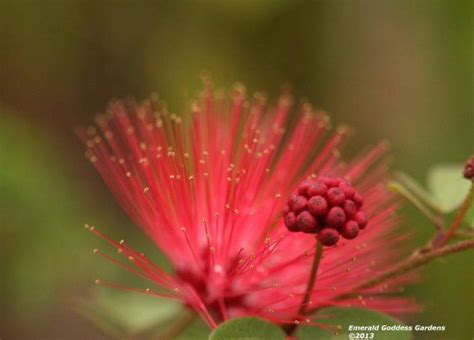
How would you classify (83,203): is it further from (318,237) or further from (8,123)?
(318,237)

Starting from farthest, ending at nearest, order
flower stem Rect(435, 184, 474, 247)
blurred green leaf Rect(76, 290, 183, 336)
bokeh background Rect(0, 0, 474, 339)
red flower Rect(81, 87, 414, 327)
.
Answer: bokeh background Rect(0, 0, 474, 339)
blurred green leaf Rect(76, 290, 183, 336)
red flower Rect(81, 87, 414, 327)
flower stem Rect(435, 184, 474, 247)

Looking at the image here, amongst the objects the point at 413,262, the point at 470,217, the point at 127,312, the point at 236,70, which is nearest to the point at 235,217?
the point at 413,262

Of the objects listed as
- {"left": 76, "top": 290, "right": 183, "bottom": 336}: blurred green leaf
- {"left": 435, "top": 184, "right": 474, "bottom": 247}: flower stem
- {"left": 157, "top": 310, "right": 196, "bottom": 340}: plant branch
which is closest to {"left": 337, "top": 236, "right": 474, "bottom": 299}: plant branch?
{"left": 435, "top": 184, "right": 474, "bottom": 247}: flower stem

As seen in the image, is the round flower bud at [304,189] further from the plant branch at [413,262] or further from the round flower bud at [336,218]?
the plant branch at [413,262]

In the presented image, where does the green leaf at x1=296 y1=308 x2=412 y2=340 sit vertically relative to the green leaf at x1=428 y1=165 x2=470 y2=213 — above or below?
below

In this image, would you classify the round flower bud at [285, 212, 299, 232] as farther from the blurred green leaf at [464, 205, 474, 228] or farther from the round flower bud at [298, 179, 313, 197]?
the blurred green leaf at [464, 205, 474, 228]

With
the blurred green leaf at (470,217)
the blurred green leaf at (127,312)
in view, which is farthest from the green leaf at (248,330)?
the blurred green leaf at (127,312)

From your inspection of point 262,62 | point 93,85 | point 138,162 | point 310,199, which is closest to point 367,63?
point 262,62
